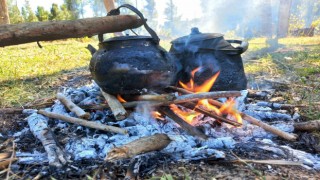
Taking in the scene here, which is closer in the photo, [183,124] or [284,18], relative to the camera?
[183,124]

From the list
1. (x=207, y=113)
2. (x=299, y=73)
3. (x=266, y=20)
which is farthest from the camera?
(x=266, y=20)

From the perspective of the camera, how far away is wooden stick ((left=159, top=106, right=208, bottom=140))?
242 cm

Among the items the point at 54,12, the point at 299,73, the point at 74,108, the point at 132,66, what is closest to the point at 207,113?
the point at 132,66

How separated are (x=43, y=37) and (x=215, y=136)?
1.87 m

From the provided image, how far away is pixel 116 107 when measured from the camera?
8.42 ft

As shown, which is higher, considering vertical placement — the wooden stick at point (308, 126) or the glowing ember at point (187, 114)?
the glowing ember at point (187, 114)

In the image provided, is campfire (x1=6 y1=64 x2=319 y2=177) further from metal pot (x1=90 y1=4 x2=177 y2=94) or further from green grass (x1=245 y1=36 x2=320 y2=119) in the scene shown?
green grass (x1=245 y1=36 x2=320 y2=119)

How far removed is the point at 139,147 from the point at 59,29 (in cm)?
151

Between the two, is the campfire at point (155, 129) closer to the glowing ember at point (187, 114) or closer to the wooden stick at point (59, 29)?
the glowing ember at point (187, 114)

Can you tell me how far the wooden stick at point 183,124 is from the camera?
7.93 feet

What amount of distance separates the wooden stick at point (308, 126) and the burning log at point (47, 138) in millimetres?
2057

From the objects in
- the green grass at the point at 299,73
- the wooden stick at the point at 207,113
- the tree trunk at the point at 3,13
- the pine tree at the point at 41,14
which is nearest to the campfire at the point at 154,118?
the wooden stick at the point at 207,113

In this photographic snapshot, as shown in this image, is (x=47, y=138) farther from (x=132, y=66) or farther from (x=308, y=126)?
(x=308, y=126)

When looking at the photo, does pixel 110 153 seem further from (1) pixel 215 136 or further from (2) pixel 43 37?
(2) pixel 43 37
